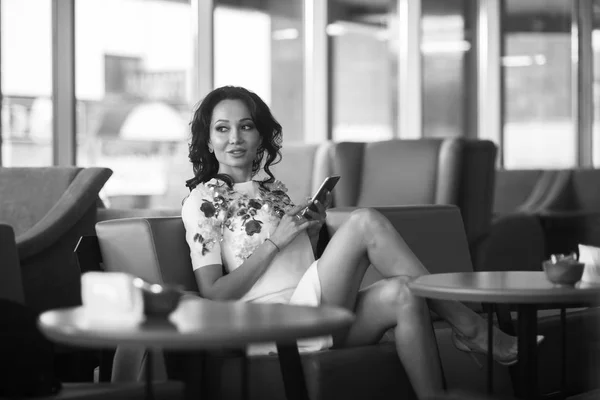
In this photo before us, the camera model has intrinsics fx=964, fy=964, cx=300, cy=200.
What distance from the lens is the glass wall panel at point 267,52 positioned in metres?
7.09

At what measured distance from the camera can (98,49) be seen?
19.9ft

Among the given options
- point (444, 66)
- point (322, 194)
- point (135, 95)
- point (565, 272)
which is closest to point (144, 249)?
point (322, 194)

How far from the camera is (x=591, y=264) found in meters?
2.67

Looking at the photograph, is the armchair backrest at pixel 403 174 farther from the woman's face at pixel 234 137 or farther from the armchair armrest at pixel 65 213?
the woman's face at pixel 234 137

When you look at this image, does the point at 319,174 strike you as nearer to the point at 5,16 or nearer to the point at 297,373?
the point at 5,16

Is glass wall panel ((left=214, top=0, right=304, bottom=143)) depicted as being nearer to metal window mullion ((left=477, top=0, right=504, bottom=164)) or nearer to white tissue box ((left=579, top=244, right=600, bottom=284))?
metal window mullion ((left=477, top=0, right=504, bottom=164))

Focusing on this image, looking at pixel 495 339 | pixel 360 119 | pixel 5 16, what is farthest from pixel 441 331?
pixel 360 119

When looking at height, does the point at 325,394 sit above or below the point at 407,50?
below

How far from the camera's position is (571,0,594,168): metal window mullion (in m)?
9.41

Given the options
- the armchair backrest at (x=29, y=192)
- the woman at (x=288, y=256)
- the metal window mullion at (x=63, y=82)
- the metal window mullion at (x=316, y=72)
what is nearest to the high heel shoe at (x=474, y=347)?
the woman at (x=288, y=256)

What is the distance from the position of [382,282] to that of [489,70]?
265 inches

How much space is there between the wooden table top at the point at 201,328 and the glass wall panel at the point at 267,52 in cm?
503

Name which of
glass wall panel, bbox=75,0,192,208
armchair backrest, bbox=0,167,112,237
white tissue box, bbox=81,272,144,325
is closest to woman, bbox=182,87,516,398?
white tissue box, bbox=81,272,144,325

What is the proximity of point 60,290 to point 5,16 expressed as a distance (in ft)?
7.00
